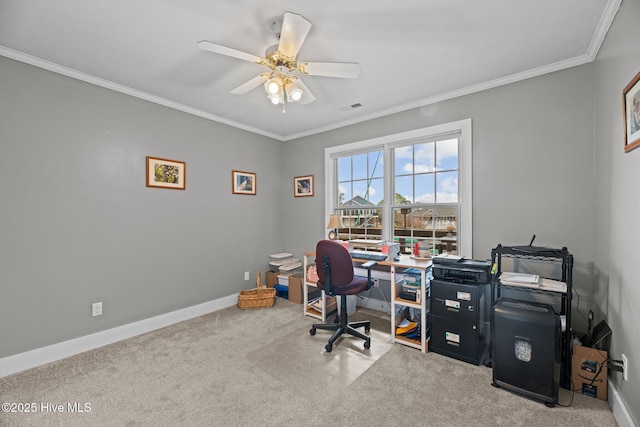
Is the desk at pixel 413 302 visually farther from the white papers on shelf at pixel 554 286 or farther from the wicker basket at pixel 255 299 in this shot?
the wicker basket at pixel 255 299

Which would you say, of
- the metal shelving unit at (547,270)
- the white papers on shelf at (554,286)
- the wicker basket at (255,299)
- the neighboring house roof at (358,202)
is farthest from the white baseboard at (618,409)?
the wicker basket at (255,299)

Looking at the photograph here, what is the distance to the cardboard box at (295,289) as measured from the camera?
377cm

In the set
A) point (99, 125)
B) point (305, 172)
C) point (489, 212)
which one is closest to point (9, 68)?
point (99, 125)

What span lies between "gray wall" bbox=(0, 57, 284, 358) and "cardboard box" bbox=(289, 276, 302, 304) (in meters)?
0.74

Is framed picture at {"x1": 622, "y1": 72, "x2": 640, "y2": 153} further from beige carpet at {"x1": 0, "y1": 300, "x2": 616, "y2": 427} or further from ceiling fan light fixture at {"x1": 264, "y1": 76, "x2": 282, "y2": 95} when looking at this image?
ceiling fan light fixture at {"x1": 264, "y1": 76, "x2": 282, "y2": 95}

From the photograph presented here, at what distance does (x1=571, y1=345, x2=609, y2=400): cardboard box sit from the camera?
184cm

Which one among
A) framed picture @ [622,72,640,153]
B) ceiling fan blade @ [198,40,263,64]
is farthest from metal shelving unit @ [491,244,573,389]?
ceiling fan blade @ [198,40,263,64]

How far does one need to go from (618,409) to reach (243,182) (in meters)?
4.06

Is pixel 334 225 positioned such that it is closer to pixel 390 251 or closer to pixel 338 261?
pixel 390 251

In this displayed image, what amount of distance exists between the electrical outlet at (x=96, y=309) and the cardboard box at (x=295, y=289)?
6.91 feet

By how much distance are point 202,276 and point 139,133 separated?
1.81 meters

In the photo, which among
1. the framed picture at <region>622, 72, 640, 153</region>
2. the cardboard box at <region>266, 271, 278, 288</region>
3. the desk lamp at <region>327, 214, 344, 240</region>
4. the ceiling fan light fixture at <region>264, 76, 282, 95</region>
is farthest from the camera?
the cardboard box at <region>266, 271, 278, 288</region>

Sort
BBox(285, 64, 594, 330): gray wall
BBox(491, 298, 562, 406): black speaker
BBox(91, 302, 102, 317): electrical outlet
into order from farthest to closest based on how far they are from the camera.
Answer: BBox(91, 302, 102, 317): electrical outlet
BBox(285, 64, 594, 330): gray wall
BBox(491, 298, 562, 406): black speaker

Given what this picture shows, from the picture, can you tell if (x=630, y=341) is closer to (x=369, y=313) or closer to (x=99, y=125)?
(x=369, y=313)
